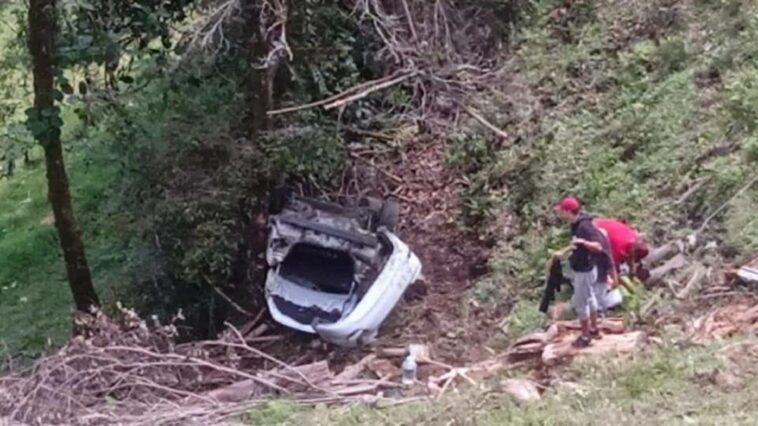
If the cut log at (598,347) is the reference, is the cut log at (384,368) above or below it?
below

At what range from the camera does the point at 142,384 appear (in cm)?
852

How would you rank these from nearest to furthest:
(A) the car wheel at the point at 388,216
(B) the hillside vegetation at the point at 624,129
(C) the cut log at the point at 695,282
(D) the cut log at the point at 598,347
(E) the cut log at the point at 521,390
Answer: (E) the cut log at the point at 521,390, (D) the cut log at the point at 598,347, (C) the cut log at the point at 695,282, (B) the hillside vegetation at the point at 624,129, (A) the car wheel at the point at 388,216

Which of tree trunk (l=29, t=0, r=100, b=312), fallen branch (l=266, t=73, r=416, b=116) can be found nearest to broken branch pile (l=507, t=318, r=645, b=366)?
fallen branch (l=266, t=73, r=416, b=116)

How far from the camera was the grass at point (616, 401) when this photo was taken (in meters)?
6.32

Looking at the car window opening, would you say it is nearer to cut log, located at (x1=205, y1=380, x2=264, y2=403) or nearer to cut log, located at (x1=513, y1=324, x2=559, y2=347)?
cut log, located at (x1=205, y1=380, x2=264, y2=403)

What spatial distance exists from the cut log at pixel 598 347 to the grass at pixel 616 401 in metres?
0.18

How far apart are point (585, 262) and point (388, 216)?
3.88 m

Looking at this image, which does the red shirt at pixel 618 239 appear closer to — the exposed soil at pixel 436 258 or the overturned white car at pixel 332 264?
the exposed soil at pixel 436 258

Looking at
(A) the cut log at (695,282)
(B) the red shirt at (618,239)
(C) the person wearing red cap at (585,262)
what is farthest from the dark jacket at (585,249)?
(A) the cut log at (695,282)

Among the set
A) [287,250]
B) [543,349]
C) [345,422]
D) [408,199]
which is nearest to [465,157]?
[408,199]

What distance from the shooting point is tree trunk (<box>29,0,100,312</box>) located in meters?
10.5

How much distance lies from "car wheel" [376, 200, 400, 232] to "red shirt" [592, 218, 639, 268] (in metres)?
3.22

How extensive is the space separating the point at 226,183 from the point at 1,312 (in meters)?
4.35

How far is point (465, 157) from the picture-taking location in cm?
1320
